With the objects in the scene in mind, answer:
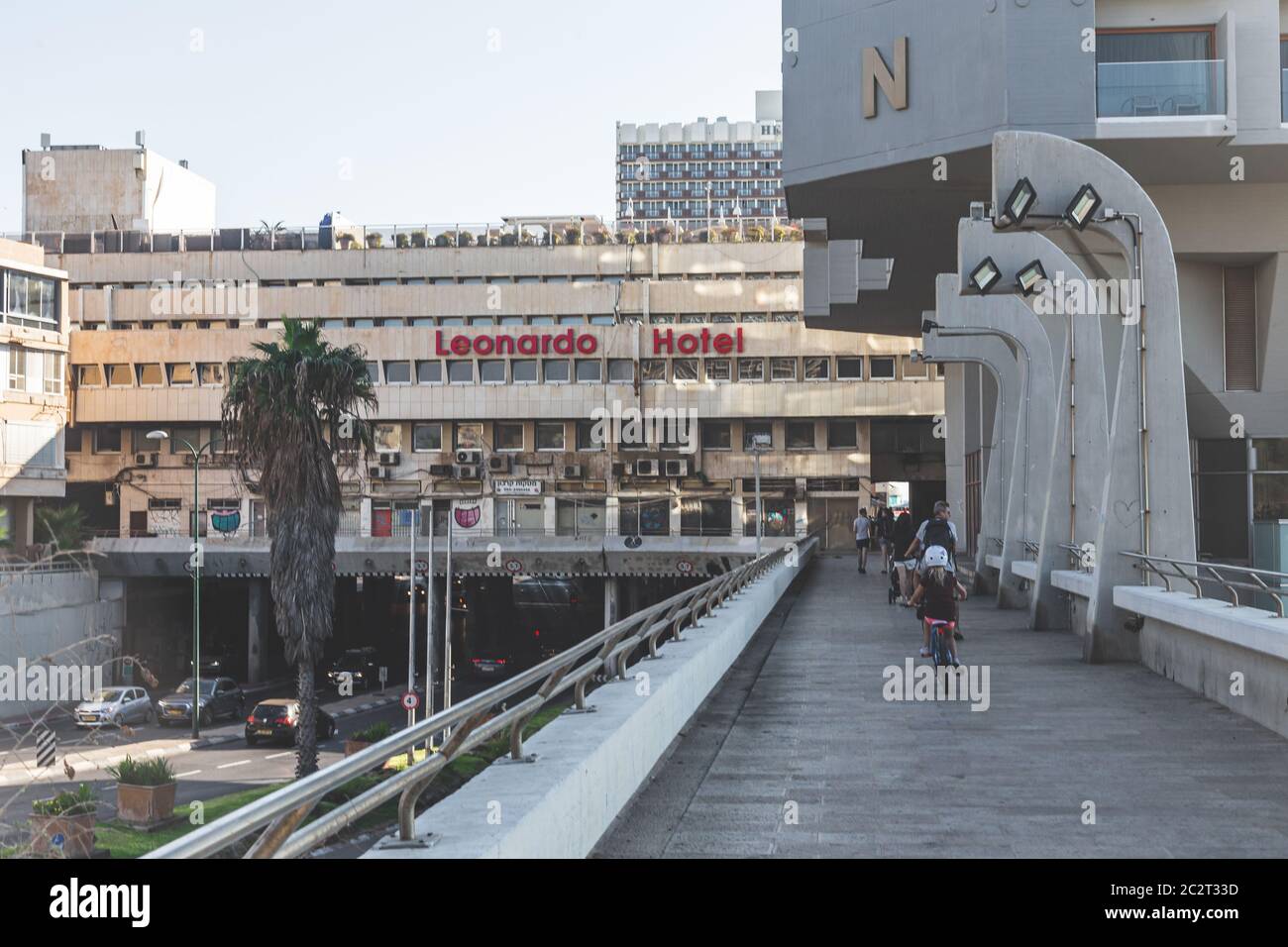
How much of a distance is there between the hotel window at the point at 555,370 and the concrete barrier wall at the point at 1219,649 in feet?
191

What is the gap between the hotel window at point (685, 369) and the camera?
73.3 meters

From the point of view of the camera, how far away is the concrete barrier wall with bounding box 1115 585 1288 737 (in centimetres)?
1138

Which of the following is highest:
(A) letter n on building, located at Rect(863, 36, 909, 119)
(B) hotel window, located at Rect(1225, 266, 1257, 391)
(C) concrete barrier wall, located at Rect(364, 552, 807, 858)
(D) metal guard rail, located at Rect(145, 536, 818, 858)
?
(A) letter n on building, located at Rect(863, 36, 909, 119)

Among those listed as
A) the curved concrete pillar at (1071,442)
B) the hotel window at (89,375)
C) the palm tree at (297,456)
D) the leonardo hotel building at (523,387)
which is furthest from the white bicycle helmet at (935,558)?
the hotel window at (89,375)

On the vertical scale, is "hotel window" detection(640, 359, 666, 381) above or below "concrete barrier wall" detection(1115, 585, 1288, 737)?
above

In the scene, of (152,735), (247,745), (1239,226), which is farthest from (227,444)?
(1239,226)

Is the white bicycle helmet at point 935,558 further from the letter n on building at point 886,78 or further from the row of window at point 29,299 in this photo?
the row of window at point 29,299

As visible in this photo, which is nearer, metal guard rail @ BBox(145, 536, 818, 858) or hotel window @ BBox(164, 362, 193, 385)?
metal guard rail @ BBox(145, 536, 818, 858)

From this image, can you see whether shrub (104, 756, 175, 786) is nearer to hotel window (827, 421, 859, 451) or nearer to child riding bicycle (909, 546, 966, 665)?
child riding bicycle (909, 546, 966, 665)

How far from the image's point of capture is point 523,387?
73.4 m

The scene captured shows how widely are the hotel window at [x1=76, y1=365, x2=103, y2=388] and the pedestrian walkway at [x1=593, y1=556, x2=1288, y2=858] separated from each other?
6681 cm

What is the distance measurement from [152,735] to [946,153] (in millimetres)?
32245

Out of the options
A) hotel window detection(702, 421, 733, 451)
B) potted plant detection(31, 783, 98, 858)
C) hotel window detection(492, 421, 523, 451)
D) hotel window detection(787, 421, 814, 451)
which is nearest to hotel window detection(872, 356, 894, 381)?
hotel window detection(787, 421, 814, 451)

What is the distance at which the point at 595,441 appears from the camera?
7350 centimetres
